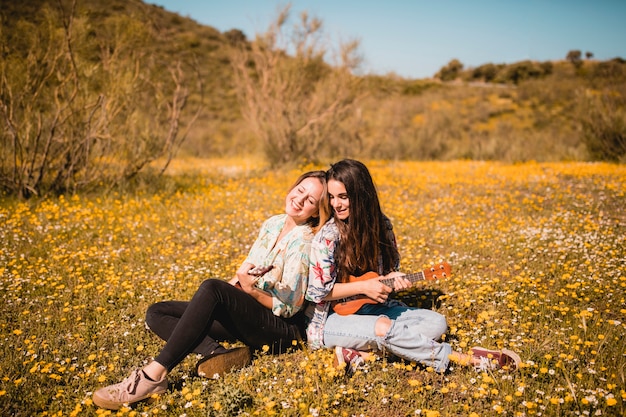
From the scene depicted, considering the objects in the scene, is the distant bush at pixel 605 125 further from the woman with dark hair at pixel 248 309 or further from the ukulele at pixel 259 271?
the ukulele at pixel 259 271

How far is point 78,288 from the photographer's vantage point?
4.24 metres

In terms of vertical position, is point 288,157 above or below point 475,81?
below

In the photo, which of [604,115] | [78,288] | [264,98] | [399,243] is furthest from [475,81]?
[78,288]

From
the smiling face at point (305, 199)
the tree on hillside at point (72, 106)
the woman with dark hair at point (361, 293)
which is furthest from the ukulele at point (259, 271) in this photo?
the tree on hillside at point (72, 106)

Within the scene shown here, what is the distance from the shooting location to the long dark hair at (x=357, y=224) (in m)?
3.01

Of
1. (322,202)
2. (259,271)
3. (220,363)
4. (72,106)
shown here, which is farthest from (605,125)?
(72,106)

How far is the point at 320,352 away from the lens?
309 centimetres

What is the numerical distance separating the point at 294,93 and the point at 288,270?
1027 centimetres

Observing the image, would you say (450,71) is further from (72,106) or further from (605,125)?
(72,106)

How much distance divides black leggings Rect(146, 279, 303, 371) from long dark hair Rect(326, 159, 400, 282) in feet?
2.07

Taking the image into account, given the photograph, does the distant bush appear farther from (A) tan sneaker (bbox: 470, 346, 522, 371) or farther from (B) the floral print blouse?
(B) the floral print blouse

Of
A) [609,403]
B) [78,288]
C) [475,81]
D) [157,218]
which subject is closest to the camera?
[609,403]

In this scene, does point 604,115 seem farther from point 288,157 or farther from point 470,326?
point 470,326

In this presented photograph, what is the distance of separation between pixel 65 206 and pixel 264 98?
6940 millimetres
